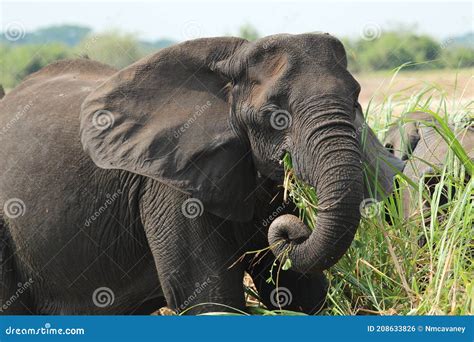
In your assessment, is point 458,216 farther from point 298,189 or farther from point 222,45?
point 222,45

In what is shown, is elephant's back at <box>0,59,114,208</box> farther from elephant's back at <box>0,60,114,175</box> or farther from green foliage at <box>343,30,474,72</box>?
green foliage at <box>343,30,474,72</box>

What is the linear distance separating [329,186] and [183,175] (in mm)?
971

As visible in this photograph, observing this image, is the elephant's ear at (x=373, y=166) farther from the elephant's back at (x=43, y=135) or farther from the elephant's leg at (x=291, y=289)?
the elephant's back at (x=43, y=135)

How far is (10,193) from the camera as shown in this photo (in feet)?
21.0

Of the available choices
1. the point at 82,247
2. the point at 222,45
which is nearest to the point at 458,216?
the point at 222,45

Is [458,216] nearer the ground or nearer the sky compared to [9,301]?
nearer the sky

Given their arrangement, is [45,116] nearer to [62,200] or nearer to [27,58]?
[62,200]

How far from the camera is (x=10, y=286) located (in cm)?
653

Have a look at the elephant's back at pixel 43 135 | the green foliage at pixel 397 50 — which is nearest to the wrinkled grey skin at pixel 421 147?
the elephant's back at pixel 43 135

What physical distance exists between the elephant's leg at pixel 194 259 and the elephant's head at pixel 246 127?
0.46 ft

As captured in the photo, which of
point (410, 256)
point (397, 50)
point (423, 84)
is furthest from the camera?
point (397, 50)

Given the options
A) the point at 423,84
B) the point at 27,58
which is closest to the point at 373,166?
the point at 423,84

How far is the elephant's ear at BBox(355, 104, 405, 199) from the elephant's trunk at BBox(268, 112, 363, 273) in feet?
1.19
